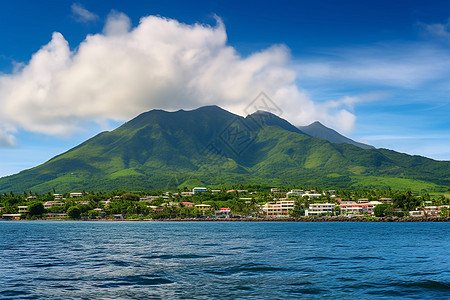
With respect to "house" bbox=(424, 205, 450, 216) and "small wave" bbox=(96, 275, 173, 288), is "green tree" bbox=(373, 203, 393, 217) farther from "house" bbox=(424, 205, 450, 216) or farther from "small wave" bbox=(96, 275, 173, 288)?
"small wave" bbox=(96, 275, 173, 288)

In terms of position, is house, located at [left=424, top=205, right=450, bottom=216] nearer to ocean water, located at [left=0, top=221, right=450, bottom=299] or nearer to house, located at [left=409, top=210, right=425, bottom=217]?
house, located at [left=409, top=210, right=425, bottom=217]

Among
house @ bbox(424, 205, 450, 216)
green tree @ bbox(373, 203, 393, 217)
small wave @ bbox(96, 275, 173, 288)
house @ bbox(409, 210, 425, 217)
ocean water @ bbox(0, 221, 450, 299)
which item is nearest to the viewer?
ocean water @ bbox(0, 221, 450, 299)

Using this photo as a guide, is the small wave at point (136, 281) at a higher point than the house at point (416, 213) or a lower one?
higher

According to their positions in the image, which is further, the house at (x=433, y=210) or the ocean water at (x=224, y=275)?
the house at (x=433, y=210)


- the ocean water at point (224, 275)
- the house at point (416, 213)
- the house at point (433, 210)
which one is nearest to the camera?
the ocean water at point (224, 275)

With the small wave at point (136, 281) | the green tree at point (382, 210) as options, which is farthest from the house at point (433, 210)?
the small wave at point (136, 281)

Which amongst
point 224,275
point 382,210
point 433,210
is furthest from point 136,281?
point 433,210

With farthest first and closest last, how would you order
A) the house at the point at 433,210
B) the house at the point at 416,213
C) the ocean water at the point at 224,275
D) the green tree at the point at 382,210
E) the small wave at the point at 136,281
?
the green tree at the point at 382,210
the house at the point at 416,213
the house at the point at 433,210
the small wave at the point at 136,281
the ocean water at the point at 224,275

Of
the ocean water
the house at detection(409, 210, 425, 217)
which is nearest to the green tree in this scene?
the house at detection(409, 210, 425, 217)

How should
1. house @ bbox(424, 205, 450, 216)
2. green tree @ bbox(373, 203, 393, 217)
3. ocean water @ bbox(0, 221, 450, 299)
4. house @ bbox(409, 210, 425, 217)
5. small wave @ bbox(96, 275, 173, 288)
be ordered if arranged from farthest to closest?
green tree @ bbox(373, 203, 393, 217) → house @ bbox(409, 210, 425, 217) → house @ bbox(424, 205, 450, 216) → small wave @ bbox(96, 275, 173, 288) → ocean water @ bbox(0, 221, 450, 299)

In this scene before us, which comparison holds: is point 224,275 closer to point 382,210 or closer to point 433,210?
point 382,210

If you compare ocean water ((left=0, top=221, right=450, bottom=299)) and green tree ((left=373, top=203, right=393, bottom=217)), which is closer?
ocean water ((left=0, top=221, right=450, bottom=299))

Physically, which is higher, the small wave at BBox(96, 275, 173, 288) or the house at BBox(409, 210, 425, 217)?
the small wave at BBox(96, 275, 173, 288)

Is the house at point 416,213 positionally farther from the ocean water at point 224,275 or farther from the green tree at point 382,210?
the ocean water at point 224,275
